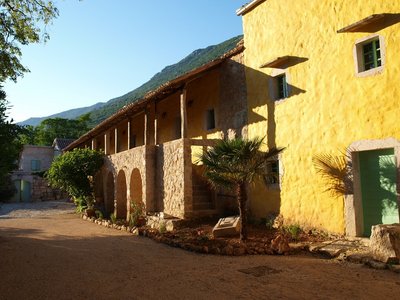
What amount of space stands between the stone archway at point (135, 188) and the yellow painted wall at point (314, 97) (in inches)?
231

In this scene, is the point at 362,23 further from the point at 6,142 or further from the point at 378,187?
the point at 6,142

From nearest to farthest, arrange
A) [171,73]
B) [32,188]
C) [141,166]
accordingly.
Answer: [141,166] → [32,188] → [171,73]

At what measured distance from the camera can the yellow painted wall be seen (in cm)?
834

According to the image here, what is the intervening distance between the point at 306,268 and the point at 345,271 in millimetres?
687

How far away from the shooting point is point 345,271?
256 inches

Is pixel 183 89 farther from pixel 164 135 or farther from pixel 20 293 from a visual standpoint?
pixel 20 293

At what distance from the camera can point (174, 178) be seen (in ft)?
43.2

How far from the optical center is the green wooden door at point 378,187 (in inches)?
327

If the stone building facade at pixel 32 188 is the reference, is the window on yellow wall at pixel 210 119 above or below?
above

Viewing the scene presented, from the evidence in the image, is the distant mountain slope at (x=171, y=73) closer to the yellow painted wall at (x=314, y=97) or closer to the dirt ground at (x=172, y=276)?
the yellow painted wall at (x=314, y=97)

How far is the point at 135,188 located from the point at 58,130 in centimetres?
4027

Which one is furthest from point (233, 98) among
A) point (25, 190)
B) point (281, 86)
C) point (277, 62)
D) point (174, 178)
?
point (25, 190)

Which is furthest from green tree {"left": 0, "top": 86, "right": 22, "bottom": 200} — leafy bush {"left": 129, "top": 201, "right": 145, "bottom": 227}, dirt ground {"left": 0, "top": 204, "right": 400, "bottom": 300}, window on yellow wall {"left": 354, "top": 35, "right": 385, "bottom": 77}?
window on yellow wall {"left": 354, "top": 35, "right": 385, "bottom": 77}

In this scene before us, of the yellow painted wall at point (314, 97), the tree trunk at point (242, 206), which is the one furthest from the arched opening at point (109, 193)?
the tree trunk at point (242, 206)
